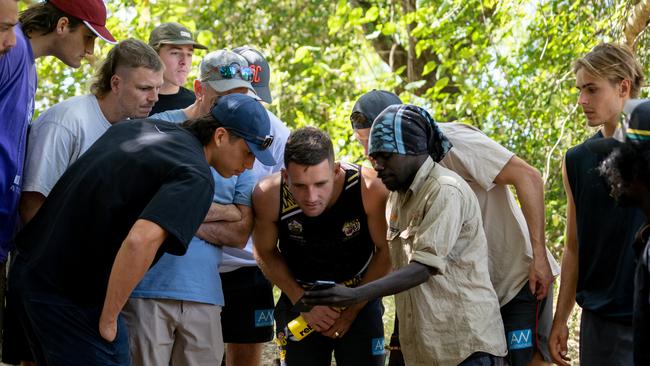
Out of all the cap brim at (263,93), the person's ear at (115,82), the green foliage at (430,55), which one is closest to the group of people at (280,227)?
the person's ear at (115,82)

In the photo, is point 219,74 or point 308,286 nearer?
point 308,286

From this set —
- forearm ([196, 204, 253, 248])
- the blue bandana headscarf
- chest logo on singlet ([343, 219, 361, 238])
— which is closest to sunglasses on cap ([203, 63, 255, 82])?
forearm ([196, 204, 253, 248])

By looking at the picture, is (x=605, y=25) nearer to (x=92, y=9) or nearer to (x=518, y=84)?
(x=518, y=84)

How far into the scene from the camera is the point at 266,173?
5316 millimetres

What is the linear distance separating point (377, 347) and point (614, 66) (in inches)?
69.8

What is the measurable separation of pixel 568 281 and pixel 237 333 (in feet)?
5.86

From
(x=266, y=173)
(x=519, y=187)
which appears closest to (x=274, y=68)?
(x=266, y=173)

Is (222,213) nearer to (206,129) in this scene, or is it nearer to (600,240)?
(206,129)

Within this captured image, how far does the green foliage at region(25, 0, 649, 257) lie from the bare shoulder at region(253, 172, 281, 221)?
13.3 feet

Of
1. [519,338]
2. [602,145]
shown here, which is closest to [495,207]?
[519,338]

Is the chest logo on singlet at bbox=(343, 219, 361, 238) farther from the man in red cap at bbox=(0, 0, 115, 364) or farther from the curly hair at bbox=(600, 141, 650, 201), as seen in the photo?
the curly hair at bbox=(600, 141, 650, 201)

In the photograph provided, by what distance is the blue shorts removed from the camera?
145 inches

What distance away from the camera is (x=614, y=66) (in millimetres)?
4555

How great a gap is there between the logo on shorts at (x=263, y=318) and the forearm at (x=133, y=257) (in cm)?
185
